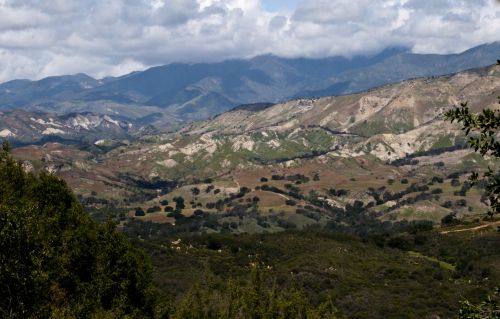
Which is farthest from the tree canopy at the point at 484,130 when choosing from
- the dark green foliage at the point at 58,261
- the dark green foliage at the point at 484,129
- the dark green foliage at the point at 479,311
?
the dark green foliage at the point at 58,261

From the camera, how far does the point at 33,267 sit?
3709 centimetres

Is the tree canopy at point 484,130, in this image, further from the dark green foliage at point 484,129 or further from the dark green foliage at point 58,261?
the dark green foliage at point 58,261

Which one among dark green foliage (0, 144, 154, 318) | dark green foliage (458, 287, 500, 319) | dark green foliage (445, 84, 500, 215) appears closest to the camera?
dark green foliage (458, 287, 500, 319)

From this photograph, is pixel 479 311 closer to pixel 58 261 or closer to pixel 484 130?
pixel 484 130

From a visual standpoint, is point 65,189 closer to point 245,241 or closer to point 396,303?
point 396,303

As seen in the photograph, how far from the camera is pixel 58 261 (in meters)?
44.2

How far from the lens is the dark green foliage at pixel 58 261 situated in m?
36.6

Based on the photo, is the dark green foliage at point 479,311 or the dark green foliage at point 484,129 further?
the dark green foliage at point 484,129

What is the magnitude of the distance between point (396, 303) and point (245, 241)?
8475 cm

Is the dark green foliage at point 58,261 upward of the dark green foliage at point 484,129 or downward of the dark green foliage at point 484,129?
downward

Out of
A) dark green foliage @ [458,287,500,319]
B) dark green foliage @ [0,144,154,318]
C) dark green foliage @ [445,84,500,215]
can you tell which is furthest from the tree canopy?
dark green foliage @ [0,144,154,318]

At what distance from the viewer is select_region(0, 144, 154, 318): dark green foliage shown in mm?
36594

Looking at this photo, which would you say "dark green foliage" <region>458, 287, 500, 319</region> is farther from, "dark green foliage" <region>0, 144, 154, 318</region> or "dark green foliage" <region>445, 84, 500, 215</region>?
"dark green foliage" <region>0, 144, 154, 318</region>

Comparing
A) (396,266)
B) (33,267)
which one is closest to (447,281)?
(396,266)
